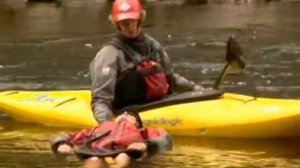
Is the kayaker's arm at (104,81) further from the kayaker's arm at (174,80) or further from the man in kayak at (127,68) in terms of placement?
the kayaker's arm at (174,80)

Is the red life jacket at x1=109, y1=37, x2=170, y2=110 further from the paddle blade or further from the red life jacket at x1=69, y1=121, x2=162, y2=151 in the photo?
the red life jacket at x1=69, y1=121, x2=162, y2=151

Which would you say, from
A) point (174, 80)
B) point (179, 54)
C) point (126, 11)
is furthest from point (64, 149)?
point (179, 54)

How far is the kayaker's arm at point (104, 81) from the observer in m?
6.44

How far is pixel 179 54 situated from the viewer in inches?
520

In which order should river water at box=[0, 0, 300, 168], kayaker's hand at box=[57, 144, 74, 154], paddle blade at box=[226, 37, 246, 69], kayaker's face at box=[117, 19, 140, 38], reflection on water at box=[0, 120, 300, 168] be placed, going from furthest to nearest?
paddle blade at box=[226, 37, 246, 69] < river water at box=[0, 0, 300, 168] < reflection on water at box=[0, 120, 300, 168] < kayaker's face at box=[117, 19, 140, 38] < kayaker's hand at box=[57, 144, 74, 154]

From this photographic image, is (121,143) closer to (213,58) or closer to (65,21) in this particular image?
(213,58)

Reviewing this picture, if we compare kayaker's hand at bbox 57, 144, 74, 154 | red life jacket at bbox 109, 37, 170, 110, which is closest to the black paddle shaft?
red life jacket at bbox 109, 37, 170, 110

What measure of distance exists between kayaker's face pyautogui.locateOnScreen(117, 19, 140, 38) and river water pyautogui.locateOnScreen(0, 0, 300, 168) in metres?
0.92

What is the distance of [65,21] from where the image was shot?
1925cm

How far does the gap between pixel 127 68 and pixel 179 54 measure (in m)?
6.39

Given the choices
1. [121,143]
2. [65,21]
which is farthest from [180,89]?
[65,21]

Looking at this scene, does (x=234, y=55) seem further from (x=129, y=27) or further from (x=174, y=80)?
(x=129, y=27)

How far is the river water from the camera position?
701 centimetres

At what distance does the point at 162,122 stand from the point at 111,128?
163 centimetres
